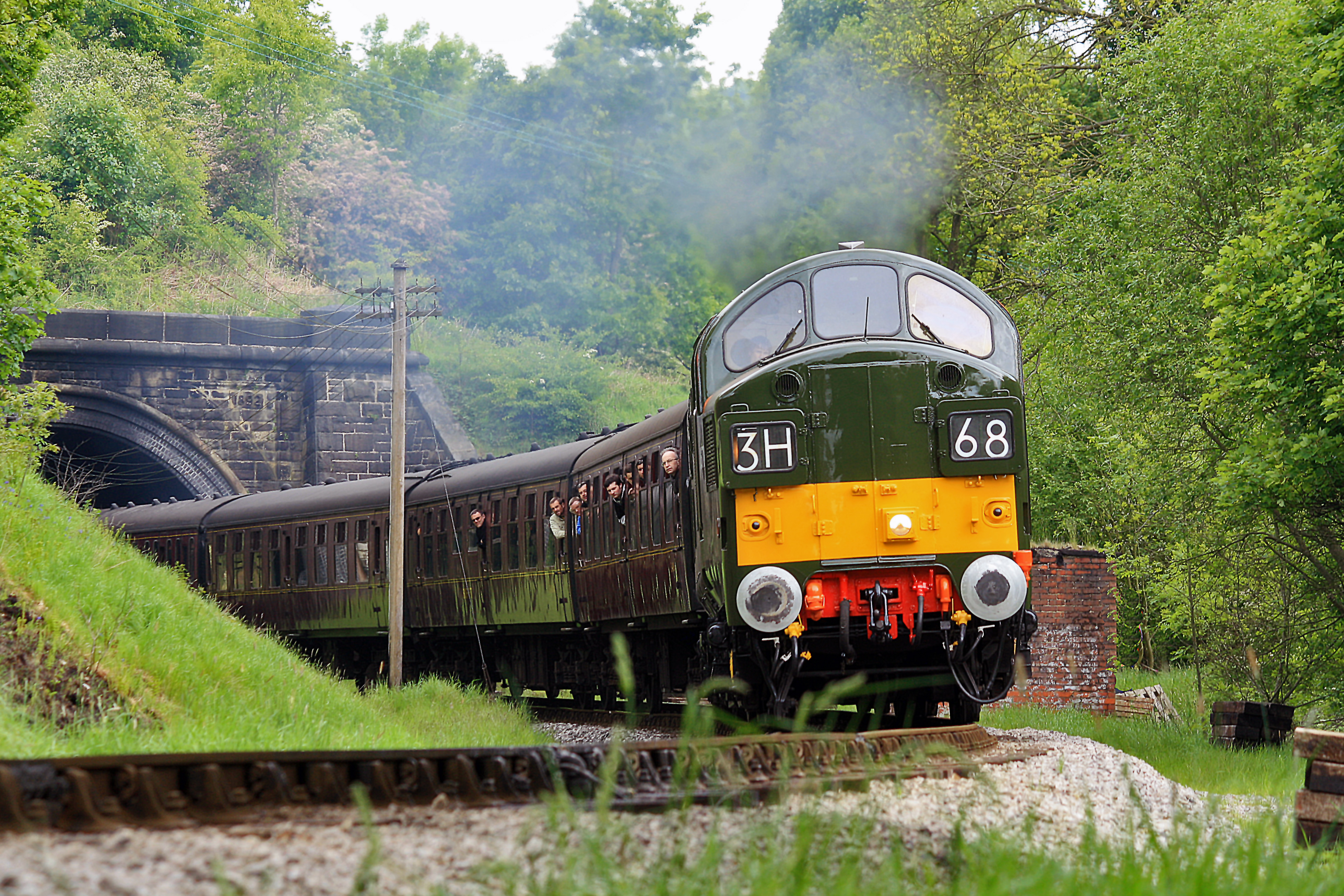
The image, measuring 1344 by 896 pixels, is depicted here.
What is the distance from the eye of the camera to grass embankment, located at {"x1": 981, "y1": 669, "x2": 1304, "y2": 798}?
10.4 m

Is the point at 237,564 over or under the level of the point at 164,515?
under

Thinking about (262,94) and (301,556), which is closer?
(301,556)

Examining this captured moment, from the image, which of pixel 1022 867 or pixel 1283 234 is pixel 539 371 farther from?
pixel 1022 867

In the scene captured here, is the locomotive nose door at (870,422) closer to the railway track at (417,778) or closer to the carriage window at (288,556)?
the railway track at (417,778)

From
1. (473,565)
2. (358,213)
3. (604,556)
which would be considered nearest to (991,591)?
(604,556)

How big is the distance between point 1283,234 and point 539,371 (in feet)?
129

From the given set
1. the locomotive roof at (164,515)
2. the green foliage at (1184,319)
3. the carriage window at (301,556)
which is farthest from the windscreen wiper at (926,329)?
the locomotive roof at (164,515)

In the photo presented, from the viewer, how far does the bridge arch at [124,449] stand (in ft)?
109

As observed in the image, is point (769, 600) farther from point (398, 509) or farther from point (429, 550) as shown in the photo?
point (429, 550)

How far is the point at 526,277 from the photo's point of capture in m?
57.9

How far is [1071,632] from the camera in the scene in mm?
17719

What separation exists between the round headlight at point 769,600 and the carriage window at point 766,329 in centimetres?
185

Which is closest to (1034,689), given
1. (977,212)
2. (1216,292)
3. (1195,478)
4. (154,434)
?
(1195,478)

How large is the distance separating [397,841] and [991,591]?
6.80 meters
